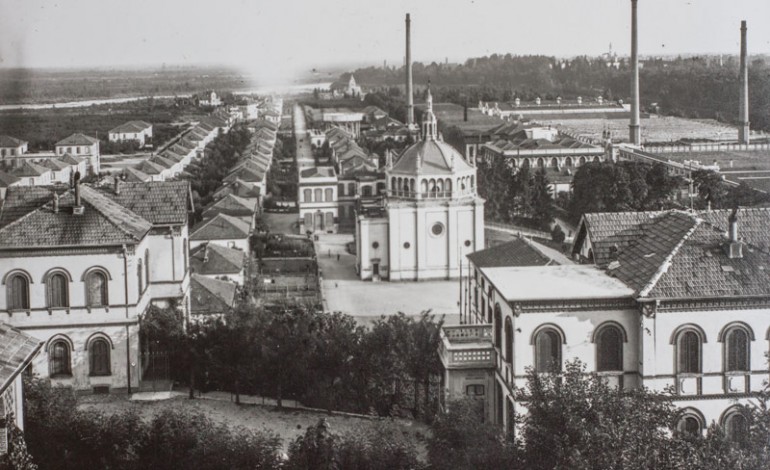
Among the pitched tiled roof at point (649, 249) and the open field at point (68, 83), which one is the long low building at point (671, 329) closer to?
the pitched tiled roof at point (649, 249)

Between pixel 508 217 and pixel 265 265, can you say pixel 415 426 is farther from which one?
pixel 508 217

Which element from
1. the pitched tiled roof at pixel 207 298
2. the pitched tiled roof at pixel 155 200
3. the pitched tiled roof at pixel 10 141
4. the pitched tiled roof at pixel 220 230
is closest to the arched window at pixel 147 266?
the pitched tiled roof at pixel 155 200

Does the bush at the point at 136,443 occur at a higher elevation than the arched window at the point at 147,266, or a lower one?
lower

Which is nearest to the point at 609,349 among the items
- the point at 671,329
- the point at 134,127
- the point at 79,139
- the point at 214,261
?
the point at 671,329

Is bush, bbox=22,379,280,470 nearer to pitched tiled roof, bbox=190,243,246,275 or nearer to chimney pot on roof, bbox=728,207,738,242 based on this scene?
chimney pot on roof, bbox=728,207,738,242

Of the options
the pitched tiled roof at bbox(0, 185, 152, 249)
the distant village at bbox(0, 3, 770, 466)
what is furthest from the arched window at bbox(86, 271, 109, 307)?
the pitched tiled roof at bbox(0, 185, 152, 249)

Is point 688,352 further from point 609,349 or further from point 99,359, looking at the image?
point 99,359
